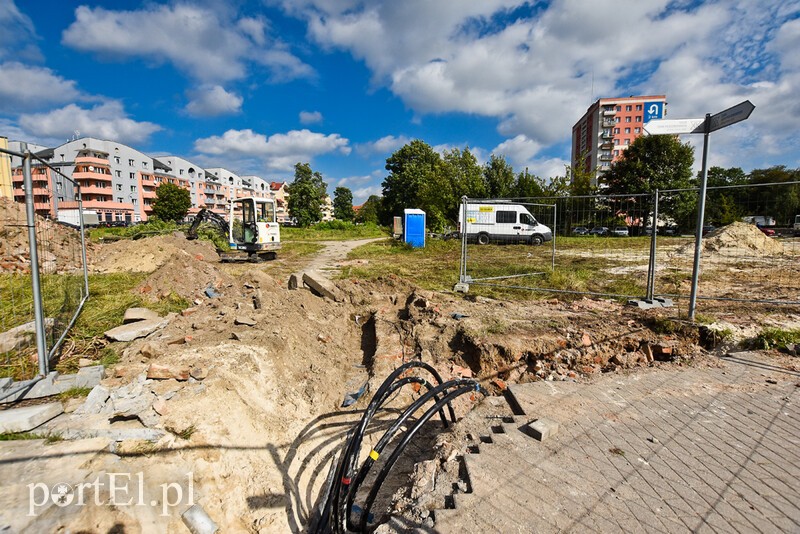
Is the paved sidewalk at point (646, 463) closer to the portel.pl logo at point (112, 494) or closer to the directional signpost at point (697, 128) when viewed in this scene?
the portel.pl logo at point (112, 494)

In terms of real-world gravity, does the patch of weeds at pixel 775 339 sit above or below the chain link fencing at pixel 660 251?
below

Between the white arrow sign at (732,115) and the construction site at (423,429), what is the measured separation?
284 centimetres

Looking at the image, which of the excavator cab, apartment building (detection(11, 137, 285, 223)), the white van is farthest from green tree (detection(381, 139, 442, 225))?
the excavator cab

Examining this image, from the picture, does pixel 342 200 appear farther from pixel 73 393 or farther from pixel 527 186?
pixel 73 393

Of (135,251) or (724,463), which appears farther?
(135,251)

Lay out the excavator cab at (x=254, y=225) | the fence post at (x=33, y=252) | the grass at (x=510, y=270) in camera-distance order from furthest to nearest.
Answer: the excavator cab at (x=254, y=225) < the grass at (x=510, y=270) < the fence post at (x=33, y=252)

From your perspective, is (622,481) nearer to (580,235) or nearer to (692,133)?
(692,133)

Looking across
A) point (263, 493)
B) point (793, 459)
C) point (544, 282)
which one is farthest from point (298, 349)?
point (544, 282)

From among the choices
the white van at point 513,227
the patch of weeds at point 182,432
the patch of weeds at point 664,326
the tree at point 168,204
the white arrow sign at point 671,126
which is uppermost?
the tree at point 168,204

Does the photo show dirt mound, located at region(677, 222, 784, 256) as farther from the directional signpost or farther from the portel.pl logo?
the portel.pl logo

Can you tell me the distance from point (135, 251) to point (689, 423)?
14.3m

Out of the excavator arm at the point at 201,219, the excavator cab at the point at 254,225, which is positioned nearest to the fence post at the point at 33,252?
the excavator cab at the point at 254,225

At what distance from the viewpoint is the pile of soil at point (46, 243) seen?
589 centimetres

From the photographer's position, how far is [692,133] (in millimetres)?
5297
